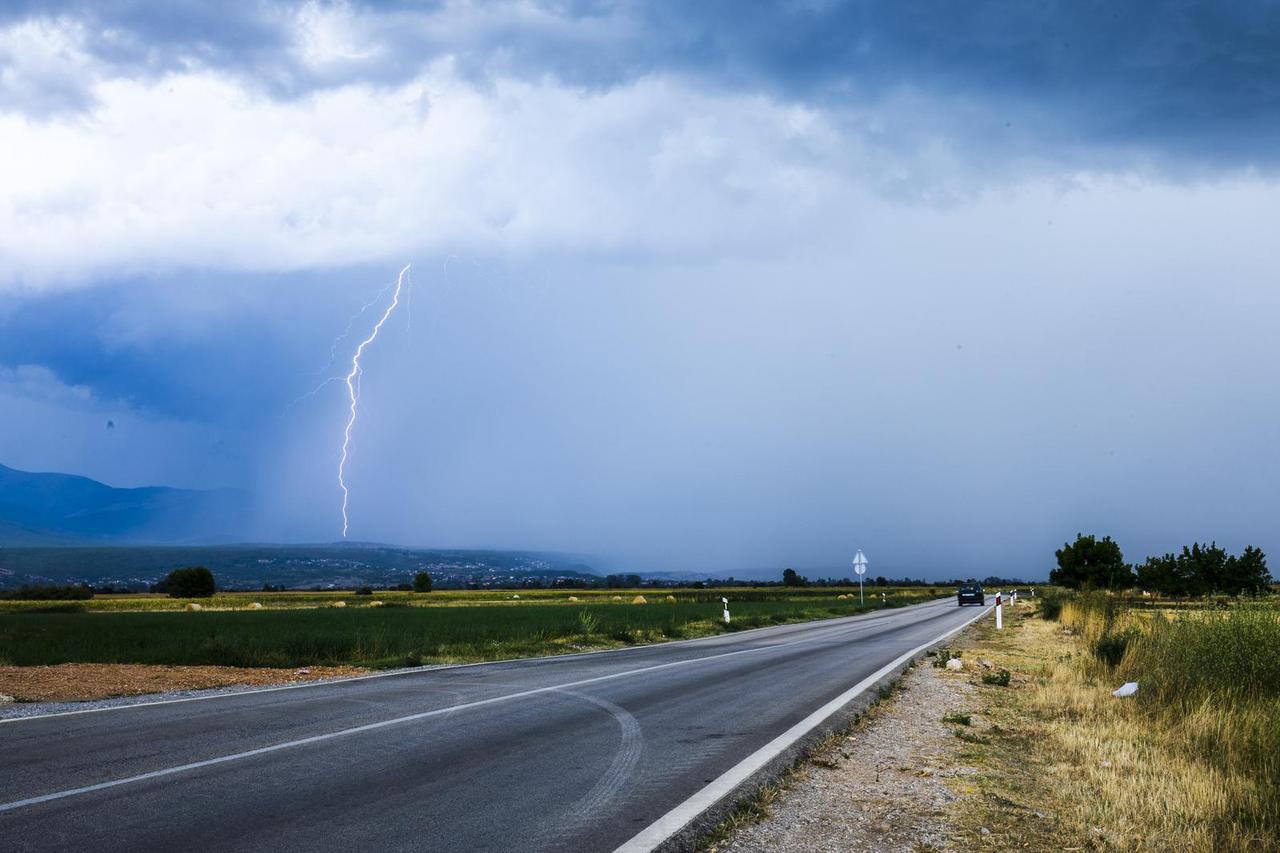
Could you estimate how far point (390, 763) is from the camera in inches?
275

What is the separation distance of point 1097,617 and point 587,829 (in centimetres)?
2114

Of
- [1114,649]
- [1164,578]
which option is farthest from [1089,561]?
[1114,649]

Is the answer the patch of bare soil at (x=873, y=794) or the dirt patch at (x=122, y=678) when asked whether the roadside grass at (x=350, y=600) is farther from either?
the patch of bare soil at (x=873, y=794)

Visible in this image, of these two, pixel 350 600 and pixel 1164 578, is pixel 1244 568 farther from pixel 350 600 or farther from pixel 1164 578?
pixel 350 600

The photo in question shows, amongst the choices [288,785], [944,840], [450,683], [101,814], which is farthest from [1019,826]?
[450,683]

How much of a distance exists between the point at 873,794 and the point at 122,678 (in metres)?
12.9

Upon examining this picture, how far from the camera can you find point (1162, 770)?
6.97m

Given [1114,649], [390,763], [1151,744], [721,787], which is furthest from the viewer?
[1114,649]

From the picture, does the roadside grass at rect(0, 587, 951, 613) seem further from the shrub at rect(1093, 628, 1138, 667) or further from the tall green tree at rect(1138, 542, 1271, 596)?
the shrub at rect(1093, 628, 1138, 667)

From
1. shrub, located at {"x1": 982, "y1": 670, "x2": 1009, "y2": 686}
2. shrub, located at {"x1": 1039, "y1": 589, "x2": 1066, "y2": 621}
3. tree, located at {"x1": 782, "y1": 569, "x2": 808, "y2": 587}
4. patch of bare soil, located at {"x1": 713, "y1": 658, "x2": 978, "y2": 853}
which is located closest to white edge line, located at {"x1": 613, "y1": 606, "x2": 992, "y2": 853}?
patch of bare soil, located at {"x1": 713, "y1": 658, "x2": 978, "y2": 853}

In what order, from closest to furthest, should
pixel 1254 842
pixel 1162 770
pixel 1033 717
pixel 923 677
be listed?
pixel 1254 842
pixel 1162 770
pixel 1033 717
pixel 923 677

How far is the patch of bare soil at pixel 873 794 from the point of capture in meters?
5.04

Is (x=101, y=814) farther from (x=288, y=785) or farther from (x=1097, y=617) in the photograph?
(x=1097, y=617)

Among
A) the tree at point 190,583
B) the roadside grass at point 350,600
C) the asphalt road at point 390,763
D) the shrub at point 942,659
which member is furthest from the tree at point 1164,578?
the tree at point 190,583
